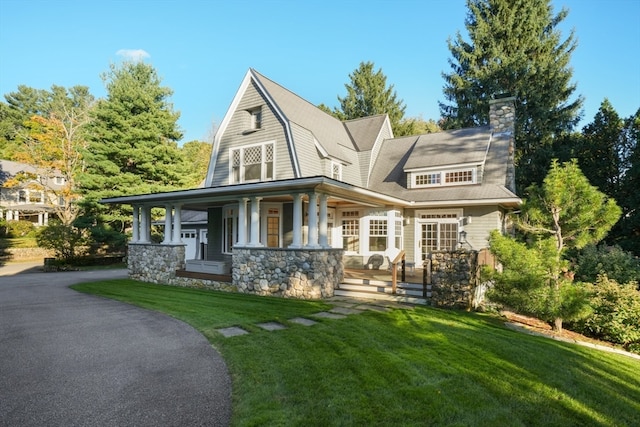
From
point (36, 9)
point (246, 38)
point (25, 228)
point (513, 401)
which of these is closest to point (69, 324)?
point (513, 401)

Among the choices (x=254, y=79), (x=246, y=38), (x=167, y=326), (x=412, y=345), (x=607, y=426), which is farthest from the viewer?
(x=246, y=38)

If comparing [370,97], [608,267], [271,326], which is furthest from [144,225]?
[370,97]

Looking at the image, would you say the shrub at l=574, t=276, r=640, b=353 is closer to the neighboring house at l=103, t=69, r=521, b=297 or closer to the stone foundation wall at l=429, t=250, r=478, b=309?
the stone foundation wall at l=429, t=250, r=478, b=309

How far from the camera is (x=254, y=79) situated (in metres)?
15.3

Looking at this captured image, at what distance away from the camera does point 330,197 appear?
479 inches

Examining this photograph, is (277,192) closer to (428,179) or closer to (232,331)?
(232,331)

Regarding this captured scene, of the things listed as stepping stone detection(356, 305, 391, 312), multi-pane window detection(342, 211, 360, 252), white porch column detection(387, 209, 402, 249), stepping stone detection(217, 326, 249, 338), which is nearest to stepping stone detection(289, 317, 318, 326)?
stepping stone detection(217, 326, 249, 338)

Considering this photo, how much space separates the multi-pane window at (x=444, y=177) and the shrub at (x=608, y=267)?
4.65 meters

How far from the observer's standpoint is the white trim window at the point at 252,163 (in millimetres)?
14352

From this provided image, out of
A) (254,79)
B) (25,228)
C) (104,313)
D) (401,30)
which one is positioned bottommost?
(104,313)

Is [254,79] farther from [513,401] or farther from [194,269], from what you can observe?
[513,401]

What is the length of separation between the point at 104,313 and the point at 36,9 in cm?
1231

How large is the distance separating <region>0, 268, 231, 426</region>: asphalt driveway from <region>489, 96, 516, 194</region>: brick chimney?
49.7ft

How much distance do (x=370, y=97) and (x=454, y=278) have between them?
27.8 m
